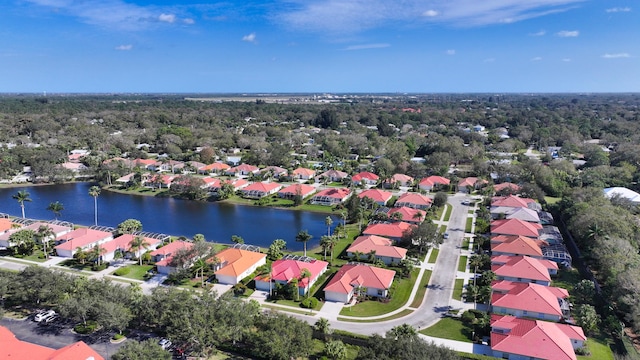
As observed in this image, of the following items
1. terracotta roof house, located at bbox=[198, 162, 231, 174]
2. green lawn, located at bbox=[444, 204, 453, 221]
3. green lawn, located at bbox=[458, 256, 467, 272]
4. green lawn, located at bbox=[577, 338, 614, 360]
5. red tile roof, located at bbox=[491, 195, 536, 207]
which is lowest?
green lawn, located at bbox=[577, 338, 614, 360]

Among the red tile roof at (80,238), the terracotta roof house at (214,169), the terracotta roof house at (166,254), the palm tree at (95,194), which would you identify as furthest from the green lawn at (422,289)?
the terracotta roof house at (214,169)

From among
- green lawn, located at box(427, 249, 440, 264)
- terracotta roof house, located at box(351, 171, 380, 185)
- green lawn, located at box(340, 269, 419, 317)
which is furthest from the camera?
terracotta roof house, located at box(351, 171, 380, 185)

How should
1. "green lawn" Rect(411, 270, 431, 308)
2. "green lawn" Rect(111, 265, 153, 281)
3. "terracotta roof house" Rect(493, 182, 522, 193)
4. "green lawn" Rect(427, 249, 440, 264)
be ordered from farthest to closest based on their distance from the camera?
"terracotta roof house" Rect(493, 182, 522, 193) < "green lawn" Rect(427, 249, 440, 264) < "green lawn" Rect(111, 265, 153, 281) < "green lawn" Rect(411, 270, 431, 308)

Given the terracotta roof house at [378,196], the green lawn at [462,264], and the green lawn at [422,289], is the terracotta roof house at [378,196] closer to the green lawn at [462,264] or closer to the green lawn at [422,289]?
the green lawn at [462,264]

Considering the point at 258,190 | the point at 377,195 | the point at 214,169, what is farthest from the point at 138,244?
the point at 214,169

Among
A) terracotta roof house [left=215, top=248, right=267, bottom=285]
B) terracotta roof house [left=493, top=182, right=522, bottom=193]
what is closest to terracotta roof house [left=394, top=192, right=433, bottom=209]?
terracotta roof house [left=493, top=182, right=522, bottom=193]

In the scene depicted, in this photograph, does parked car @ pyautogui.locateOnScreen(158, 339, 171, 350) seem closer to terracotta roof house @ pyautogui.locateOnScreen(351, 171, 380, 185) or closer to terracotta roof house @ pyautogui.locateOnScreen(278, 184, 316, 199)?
terracotta roof house @ pyautogui.locateOnScreen(278, 184, 316, 199)
